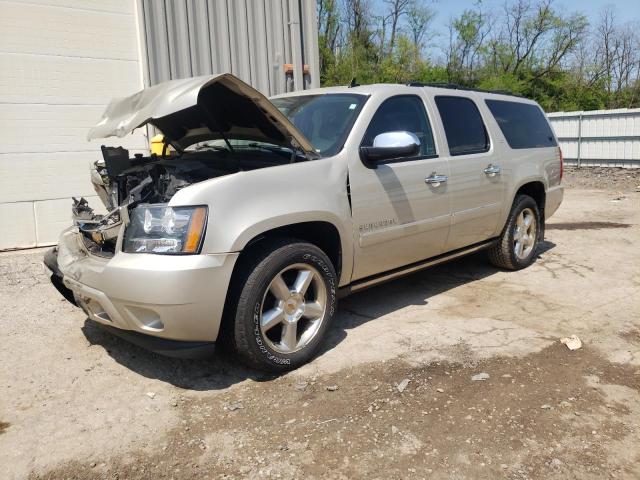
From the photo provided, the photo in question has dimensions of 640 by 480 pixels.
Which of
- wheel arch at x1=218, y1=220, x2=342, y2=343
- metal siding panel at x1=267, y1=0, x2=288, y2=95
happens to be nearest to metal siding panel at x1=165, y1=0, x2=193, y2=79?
metal siding panel at x1=267, y1=0, x2=288, y2=95

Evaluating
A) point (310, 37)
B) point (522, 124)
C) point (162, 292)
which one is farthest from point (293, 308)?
point (310, 37)

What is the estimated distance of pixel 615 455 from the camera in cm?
278

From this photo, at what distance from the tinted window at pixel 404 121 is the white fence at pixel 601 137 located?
1374 centimetres

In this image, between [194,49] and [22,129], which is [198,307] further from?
[194,49]

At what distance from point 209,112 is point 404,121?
5.21ft

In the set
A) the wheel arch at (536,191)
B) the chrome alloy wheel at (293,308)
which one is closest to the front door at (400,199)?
the chrome alloy wheel at (293,308)

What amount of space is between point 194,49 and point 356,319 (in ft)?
17.4

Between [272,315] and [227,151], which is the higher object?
[227,151]

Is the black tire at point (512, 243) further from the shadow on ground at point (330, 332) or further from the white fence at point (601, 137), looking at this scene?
the white fence at point (601, 137)

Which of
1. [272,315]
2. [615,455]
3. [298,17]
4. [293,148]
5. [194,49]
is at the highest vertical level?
[298,17]

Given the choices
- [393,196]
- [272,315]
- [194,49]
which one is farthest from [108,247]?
[194,49]

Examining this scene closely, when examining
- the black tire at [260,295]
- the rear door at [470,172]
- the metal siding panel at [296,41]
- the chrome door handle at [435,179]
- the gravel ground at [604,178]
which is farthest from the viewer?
the gravel ground at [604,178]

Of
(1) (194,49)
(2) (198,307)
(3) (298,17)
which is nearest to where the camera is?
(2) (198,307)

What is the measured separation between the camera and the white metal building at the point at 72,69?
7.11 metres
